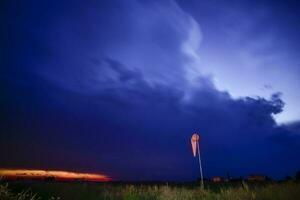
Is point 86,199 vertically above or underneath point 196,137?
underneath

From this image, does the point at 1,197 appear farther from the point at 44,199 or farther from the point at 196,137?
the point at 196,137

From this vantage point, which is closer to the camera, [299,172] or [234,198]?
[234,198]

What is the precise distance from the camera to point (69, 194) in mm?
19281

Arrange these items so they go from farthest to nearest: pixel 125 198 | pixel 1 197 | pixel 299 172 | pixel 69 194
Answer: pixel 299 172 → pixel 69 194 → pixel 125 198 → pixel 1 197

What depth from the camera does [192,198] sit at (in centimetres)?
1484

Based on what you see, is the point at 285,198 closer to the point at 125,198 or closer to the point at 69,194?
the point at 125,198

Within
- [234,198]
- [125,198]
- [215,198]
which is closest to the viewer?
[234,198]

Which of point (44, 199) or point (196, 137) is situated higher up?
point (196, 137)

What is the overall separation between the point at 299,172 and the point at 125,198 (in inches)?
1752

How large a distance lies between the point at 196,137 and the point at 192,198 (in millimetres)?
7016

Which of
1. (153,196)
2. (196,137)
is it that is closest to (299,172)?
(196,137)

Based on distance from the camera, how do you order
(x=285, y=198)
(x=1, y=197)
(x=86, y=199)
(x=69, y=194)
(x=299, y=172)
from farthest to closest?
(x=299, y=172)
(x=69, y=194)
(x=86, y=199)
(x=285, y=198)
(x=1, y=197)

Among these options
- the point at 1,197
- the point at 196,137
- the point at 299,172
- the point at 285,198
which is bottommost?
the point at 1,197

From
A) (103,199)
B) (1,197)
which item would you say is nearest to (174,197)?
(103,199)
